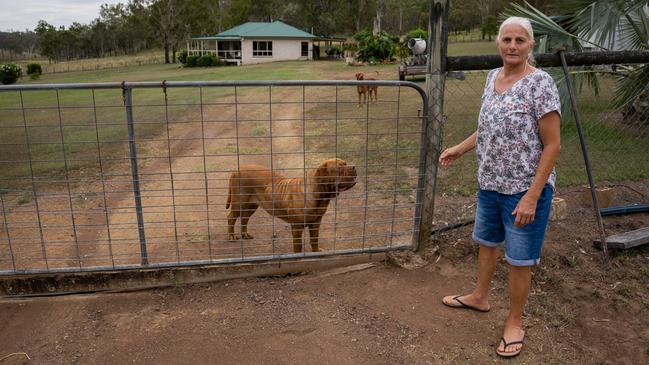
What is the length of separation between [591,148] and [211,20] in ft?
207

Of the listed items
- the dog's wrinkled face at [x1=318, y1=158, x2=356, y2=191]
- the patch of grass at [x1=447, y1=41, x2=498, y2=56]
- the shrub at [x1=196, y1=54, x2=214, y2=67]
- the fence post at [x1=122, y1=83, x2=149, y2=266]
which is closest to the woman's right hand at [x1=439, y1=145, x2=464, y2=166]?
the dog's wrinkled face at [x1=318, y1=158, x2=356, y2=191]

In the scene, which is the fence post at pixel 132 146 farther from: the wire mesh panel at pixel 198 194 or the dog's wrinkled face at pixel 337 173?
the dog's wrinkled face at pixel 337 173

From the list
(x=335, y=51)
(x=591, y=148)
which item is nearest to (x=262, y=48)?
(x=335, y=51)

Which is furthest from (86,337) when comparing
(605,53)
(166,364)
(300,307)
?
(605,53)

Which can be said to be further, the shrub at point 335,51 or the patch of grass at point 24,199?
the shrub at point 335,51

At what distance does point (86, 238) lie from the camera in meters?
5.61

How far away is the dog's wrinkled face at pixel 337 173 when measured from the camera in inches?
171

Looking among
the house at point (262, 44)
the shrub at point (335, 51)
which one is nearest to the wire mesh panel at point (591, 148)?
the shrub at point (335, 51)

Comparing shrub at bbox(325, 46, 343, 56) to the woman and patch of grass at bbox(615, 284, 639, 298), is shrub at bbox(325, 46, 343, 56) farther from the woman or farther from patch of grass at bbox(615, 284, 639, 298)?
the woman

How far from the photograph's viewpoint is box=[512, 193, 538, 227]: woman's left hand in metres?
3.01

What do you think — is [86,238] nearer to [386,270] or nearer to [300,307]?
[300,307]

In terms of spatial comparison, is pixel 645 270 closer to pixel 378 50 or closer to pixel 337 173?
pixel 337 173

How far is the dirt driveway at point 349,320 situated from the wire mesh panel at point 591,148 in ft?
4.66

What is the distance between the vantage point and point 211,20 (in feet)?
216
